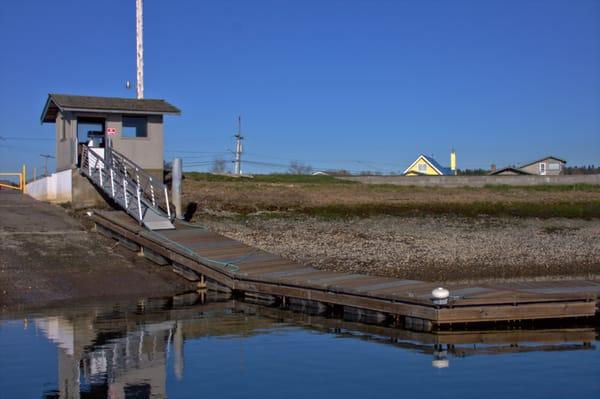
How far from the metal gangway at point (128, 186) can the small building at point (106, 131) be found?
610 mm

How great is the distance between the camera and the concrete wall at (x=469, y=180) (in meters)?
44.7

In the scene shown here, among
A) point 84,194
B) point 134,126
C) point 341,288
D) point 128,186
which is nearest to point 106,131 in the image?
point 134,126

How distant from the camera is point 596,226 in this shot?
1229 inches

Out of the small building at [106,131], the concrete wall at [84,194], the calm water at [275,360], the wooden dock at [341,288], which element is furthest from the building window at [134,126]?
the calm water at [275,360]

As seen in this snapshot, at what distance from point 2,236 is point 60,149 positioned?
751 cm

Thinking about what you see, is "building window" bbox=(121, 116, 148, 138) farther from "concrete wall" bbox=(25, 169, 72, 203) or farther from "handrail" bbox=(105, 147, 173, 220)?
"concrete wall" bbox=(25, 169, 72, 203)

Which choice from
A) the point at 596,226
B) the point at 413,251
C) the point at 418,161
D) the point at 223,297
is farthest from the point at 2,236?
the point at 418,161

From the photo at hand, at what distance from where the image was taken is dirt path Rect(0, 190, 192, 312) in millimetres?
19625

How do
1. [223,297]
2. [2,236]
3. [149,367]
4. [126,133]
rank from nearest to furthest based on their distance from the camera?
[149,367] < [223,297] < [2,236] < [126,133]

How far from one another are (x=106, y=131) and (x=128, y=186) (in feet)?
10.5

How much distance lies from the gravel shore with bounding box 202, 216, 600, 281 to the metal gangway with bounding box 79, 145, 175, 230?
2.34 meters

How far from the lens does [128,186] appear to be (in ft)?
90.0

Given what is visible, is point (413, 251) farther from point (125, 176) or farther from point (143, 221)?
point (125, 176)

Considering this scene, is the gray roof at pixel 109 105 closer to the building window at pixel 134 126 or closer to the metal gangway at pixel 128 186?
the building window at pixel 134 126
